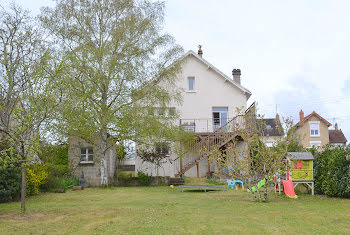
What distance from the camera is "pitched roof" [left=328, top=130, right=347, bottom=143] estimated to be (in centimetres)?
4930

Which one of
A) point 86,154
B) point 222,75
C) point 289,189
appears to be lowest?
point 289,189

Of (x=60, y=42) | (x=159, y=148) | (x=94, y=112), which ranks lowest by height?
(x=159, y=148)

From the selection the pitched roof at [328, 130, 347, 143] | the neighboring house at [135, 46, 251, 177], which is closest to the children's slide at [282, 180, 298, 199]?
the neighboring house at [135, 46, 251, 177]

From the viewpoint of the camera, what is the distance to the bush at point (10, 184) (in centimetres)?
1357

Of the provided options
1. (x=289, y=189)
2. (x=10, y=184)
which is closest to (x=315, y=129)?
(x=289, y=189)

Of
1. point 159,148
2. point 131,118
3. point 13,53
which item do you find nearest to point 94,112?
point 131,118

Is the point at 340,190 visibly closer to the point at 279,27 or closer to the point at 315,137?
the point at 279,27

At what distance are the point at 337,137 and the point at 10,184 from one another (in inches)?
1808

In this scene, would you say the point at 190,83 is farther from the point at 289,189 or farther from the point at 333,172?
the point at 333,172

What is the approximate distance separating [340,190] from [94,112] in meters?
12.1

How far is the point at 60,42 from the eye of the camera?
20500mm

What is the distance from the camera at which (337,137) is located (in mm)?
50219

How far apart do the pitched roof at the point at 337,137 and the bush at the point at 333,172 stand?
36.6m

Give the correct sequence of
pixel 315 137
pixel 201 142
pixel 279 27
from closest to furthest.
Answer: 1. pixel 279 27
2. pixel 201 142
3. pixel 315 137
